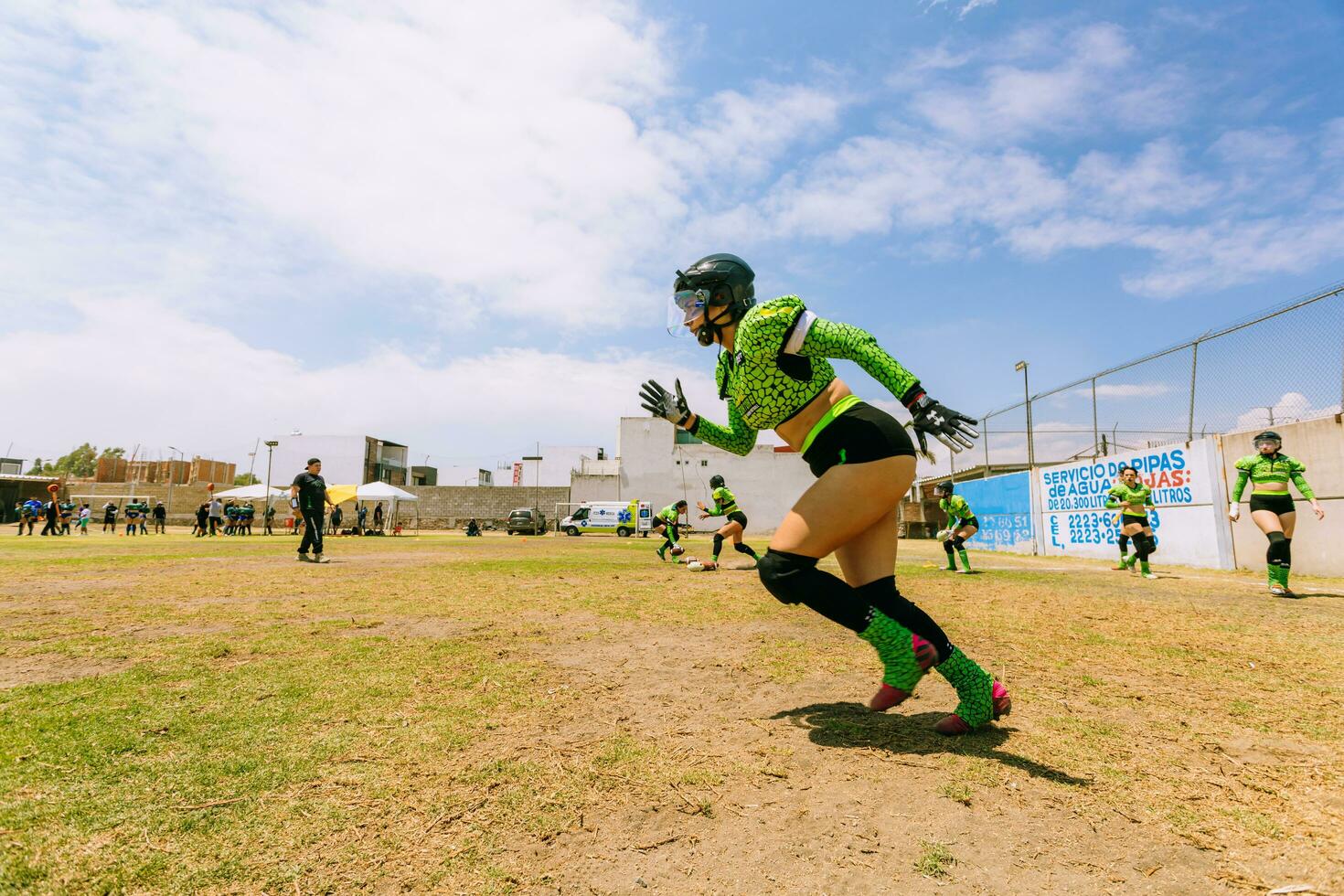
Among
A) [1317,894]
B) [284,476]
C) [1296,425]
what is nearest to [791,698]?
[1317,894]

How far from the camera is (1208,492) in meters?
13.0

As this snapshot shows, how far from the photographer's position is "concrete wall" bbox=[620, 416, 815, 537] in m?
51.8

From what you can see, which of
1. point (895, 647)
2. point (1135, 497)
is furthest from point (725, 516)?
point (895, 647)

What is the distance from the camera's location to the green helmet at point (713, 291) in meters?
3.39

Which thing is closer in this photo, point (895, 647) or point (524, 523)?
point (895, 647)

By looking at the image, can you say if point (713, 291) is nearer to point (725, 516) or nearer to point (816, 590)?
point (816, 590)

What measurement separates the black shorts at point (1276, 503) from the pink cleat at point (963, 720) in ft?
27.9

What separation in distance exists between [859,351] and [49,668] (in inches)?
180

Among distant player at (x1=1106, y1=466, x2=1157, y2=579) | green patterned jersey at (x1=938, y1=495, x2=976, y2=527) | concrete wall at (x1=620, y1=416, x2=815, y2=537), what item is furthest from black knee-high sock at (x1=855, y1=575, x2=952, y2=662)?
concrete wall at (x1=620, y1=416, x2=815, y2=537)

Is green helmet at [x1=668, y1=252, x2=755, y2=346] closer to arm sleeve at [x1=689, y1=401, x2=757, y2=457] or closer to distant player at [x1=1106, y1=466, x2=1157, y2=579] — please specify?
arm sleeve at [x1=689, y1=401, x2=757, y2=457]

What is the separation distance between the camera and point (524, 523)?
145ft

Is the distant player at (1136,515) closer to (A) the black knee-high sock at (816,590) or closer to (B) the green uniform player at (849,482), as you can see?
(B) the green uniform player at (849,482)

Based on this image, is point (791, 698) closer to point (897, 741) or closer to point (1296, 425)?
point (897, 741)

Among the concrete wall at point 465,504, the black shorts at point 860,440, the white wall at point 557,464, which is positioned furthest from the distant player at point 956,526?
the white wall at point 557,464
